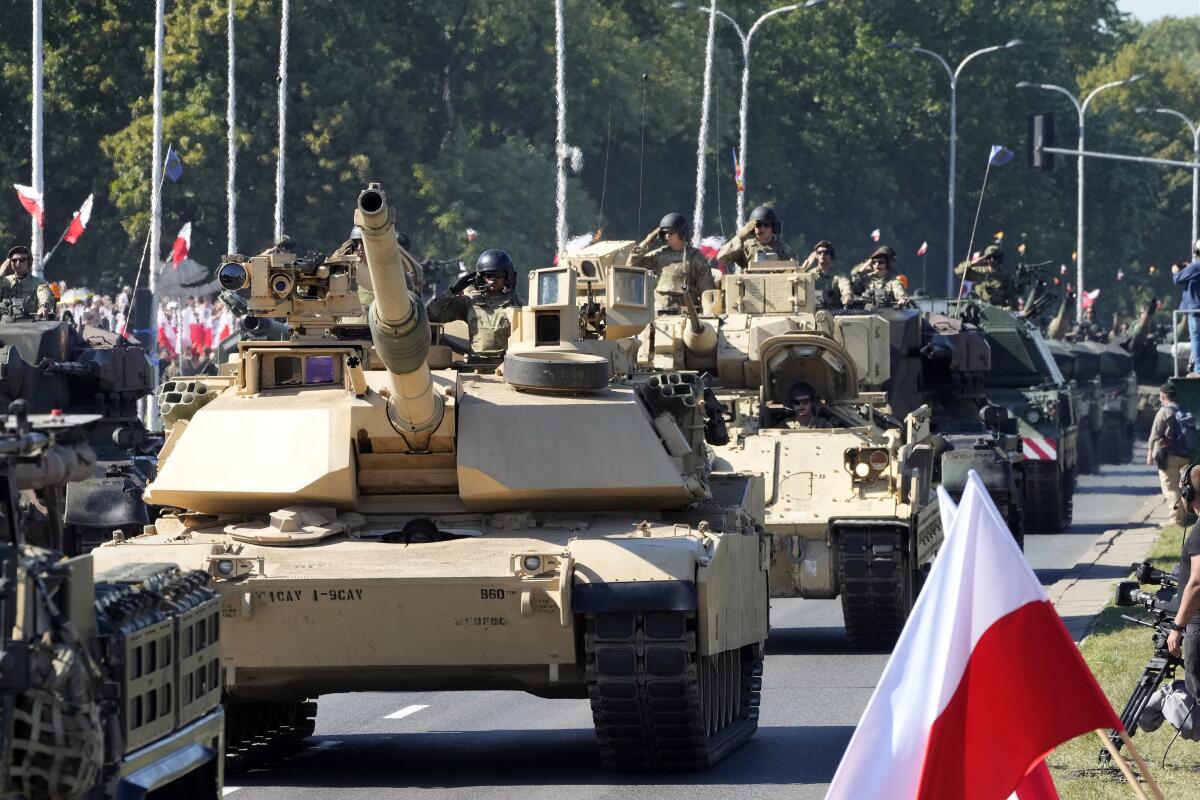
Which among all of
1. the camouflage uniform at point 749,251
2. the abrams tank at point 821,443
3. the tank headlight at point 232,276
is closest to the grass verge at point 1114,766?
the abrams tank at point 821,443

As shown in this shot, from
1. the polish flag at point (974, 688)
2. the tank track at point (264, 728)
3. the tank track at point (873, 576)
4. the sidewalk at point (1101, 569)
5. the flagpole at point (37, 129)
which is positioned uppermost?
the flagpole at point (37, 129)

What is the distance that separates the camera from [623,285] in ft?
45.6

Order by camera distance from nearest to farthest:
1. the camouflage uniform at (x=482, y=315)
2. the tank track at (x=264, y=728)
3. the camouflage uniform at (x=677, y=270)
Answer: the tank track at (x=264, y=728), the camouflage uniform at (x=482, y=315), the camouflage uniform at (x=677, y=270)

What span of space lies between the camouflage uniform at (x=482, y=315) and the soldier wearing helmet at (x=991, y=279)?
1788 centimetres

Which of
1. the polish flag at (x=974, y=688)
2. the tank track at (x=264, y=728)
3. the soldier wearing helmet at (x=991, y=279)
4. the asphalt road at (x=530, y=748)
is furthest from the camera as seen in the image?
the soldier wearing helmet at (x=991, y=279)

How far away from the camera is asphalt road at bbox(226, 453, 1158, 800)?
38.0 ft

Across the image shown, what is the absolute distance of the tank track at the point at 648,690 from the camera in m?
11.4

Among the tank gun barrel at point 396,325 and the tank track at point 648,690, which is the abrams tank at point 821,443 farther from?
the tank gun barrel at point 396,325

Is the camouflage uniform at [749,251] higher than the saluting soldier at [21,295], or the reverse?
the camouflage uniform at [749,251]

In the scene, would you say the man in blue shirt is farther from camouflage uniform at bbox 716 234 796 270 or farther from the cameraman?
the cameraman

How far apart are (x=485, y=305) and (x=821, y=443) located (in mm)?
4298

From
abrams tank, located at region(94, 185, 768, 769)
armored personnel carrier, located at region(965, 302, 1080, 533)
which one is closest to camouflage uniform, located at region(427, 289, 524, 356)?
abrams tank, located at region(94, 185, 768, 769)

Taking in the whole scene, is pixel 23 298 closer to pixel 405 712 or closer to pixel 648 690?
pixel 405 712

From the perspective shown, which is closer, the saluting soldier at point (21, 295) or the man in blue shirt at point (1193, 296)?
the saluting soldier at point (21, 295)
